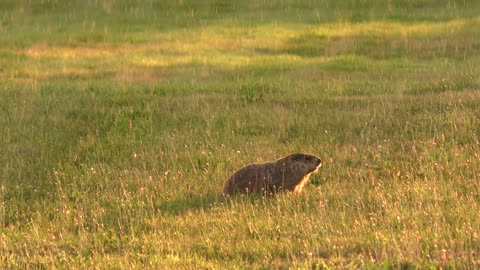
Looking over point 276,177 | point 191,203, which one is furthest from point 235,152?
point 191,203

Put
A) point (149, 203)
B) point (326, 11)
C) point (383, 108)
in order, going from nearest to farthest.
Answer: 1. point (149, 203)
2. point (383, 108)
3. point (326, 11)

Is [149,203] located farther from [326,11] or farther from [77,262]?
[326,11]

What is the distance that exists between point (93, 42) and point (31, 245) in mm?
22166

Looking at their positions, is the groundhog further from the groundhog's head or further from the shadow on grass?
the shadow on grass

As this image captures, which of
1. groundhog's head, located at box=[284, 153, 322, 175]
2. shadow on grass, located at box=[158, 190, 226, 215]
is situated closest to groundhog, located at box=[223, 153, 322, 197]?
groundhog's head, located at box=[284, 153, 322, 175]

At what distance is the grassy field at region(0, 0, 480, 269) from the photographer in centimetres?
771

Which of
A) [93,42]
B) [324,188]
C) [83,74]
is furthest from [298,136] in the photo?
[93,42]

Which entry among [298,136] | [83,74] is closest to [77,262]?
[298,136]

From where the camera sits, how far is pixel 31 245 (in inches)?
324

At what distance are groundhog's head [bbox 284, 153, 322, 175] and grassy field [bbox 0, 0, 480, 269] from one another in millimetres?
331

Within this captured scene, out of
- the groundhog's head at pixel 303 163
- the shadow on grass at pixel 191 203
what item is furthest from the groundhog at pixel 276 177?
the shadow on grass at pixel 191 203

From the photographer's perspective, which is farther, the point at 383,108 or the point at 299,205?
the point at 383,108

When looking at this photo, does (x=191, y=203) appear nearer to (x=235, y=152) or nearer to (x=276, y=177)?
(x=276, y=177)

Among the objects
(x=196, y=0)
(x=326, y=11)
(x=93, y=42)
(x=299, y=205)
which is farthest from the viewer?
(x=196, y=0)
